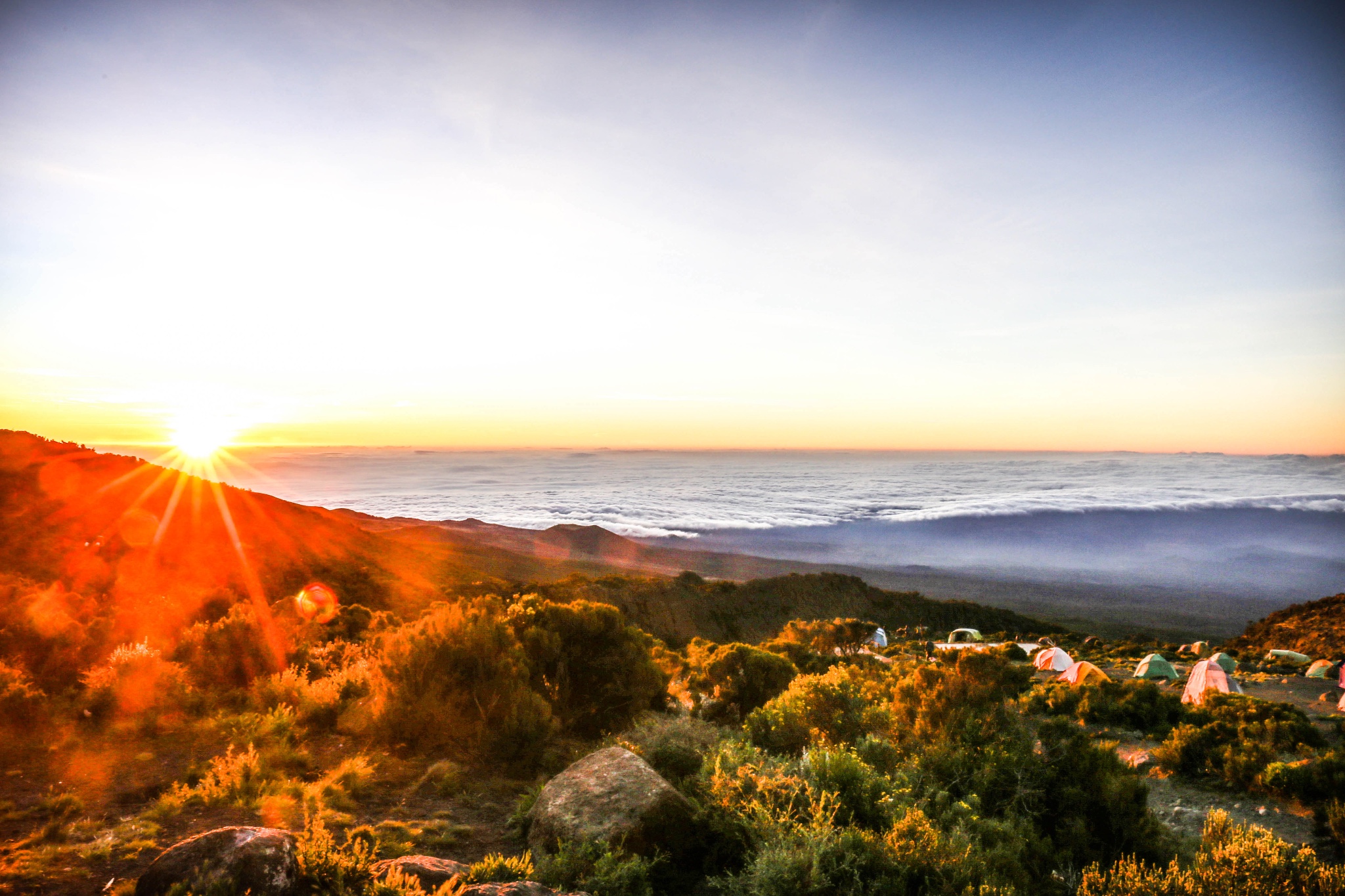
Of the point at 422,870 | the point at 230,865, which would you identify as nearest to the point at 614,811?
the point at 422,870

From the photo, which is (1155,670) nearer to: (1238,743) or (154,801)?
(1238,743)

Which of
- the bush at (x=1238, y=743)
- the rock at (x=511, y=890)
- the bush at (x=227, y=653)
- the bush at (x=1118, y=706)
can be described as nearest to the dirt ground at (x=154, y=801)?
the rock at (x=511, y=890)

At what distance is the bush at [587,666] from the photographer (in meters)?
8.72

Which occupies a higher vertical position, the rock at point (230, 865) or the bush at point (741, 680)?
the rock at point (230, 865)

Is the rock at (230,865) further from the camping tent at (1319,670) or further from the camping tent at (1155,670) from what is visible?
the camping tent at (1319,670)

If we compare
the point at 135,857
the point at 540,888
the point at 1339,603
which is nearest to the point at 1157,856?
the point at 540,888

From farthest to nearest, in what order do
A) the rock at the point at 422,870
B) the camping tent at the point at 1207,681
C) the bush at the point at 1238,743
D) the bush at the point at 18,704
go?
the camping tent at the point at 1207,681 → the bush at the point at 1238,743 → the bush at the point at 18,704 → the rock at the point at 422,870

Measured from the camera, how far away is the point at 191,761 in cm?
629

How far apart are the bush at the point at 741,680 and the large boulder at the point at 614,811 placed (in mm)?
4834

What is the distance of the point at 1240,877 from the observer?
406 cm

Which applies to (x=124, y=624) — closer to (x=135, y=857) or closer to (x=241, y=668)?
(x=241, y=668)

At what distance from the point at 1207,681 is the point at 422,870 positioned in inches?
859

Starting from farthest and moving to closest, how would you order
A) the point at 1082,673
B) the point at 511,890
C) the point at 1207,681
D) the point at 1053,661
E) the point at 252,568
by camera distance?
the point at 252,568 → the point at 1053,661 → the point at 1082,673 → the point at 1207,681 → the point at 511,890

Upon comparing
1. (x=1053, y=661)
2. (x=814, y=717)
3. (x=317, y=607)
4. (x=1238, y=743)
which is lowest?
(x=1053, y=661)
